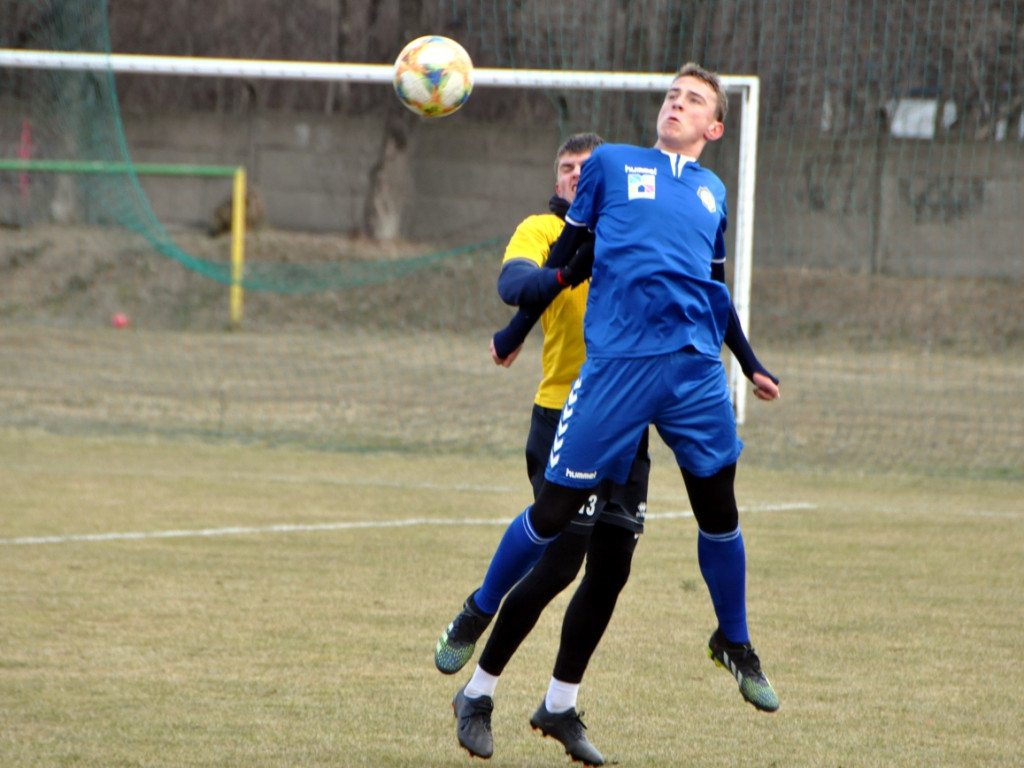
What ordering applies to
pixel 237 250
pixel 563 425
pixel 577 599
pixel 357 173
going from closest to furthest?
1. pixel 563 425
2. pixel 577 599
3. pixel 237 250
4. pixel 357 173

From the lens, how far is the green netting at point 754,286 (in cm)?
1298

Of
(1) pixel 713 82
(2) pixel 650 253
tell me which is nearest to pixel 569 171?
(1) pixel 713 82

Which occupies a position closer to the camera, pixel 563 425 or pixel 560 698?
pixel 563 425

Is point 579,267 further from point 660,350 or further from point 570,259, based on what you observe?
point 660,350

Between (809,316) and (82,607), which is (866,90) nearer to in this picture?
(809,316)

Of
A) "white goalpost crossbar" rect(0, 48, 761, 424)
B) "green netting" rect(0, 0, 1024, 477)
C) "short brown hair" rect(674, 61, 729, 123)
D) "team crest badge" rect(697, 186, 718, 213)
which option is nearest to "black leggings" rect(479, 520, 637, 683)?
"team crest badge" rect(697, 186, 718, 213)

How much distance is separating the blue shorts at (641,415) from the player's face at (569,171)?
2.69 ft

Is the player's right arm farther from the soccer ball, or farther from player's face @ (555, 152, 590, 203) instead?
the soccer ball

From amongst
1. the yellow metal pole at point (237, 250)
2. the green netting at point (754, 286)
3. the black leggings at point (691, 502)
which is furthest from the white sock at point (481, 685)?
the yellow metal pole at point (237, 250)

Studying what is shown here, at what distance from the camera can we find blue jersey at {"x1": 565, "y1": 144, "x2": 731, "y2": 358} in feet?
12.7

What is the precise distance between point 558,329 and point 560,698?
4.12 ft

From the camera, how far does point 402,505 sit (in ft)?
28.8

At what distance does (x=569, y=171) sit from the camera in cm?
451

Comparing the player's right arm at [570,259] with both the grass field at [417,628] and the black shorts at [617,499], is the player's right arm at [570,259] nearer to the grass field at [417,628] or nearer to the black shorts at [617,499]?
the black shorts at [617,499]
